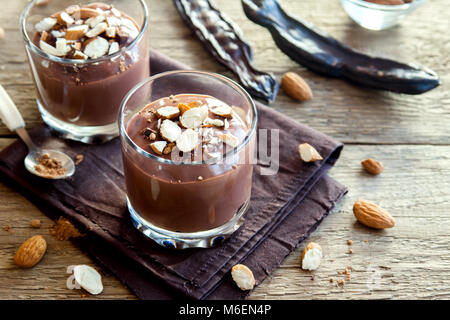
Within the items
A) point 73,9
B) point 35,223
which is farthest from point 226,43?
point 35,223

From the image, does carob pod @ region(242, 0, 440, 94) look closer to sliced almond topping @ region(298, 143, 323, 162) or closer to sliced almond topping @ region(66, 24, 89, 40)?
sliced almond topping @ region(298, 143, 323, 162)

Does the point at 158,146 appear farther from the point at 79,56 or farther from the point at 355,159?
the point at 355,159

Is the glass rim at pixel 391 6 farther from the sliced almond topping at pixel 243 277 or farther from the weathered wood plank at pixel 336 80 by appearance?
the sliced almond topping at pixel 243 277

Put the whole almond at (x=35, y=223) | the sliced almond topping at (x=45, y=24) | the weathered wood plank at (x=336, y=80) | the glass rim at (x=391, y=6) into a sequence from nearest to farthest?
the whole almond at (x=35, y=223)
the sliced almond topping at (x=45, y=24)
the weathered wood plank at (x=336, y=80)
the glass rim at (x=391, y=6)

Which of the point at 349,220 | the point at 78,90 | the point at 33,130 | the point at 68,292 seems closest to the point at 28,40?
the point at 78,90

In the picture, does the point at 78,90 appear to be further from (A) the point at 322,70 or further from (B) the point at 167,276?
(A) the point at 322,70

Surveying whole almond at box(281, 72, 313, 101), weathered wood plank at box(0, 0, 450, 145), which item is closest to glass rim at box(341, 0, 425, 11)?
weathered wood plank at box(0, 0, 450, 145)

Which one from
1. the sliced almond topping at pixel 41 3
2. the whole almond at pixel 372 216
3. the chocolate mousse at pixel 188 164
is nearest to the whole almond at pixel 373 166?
the whole almond at pixel 372 216
